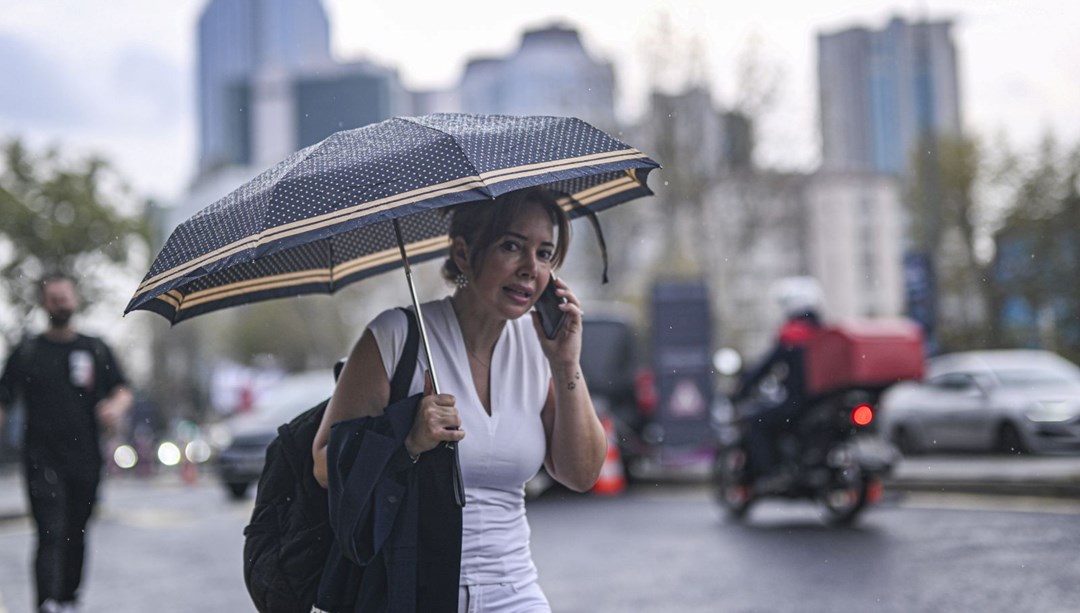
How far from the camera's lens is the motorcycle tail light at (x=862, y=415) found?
10.5 metres

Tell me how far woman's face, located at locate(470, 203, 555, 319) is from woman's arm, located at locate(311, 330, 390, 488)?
0.29 meters

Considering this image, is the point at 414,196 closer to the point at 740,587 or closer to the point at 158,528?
the point at 740,587

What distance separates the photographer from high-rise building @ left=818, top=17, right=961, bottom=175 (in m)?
38.7

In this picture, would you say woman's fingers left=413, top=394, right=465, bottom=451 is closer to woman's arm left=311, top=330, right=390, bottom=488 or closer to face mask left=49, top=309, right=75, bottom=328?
woman's arm left=311, top=330, right=390, bottom=488

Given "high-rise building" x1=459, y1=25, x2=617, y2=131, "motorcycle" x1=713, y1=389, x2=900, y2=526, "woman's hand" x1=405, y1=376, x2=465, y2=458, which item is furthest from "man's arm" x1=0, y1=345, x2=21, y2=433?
"high-rise building" x1=459, y1=25, x2=617, y2=131

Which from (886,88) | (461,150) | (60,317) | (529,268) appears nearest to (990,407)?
(60,317)

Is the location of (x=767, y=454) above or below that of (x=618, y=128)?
below

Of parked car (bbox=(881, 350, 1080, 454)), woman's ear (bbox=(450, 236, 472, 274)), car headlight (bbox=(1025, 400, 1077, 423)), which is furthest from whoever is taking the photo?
parked car (bbox=(881, 350, 1080, 454))

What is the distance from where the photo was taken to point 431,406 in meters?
2.75

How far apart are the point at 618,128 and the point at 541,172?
34.5 m

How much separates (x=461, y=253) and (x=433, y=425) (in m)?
0.53

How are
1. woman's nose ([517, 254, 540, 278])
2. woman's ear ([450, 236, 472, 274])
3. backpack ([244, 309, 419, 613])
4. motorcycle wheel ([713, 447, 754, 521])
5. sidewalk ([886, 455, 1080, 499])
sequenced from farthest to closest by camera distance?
sidewalk ([886, 455, 1080, 499]), motorcycle wheel ([713, 447, 754, 521]), woman's ear ([450, 236, 472, 274]), woman's nose ([517, 254, 540, 278]), backpack ([244, 309, 419, 613])

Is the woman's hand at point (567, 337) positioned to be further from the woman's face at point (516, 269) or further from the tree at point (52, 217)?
the tree at point (52, 217)

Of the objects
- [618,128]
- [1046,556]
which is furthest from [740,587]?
[618,128]
